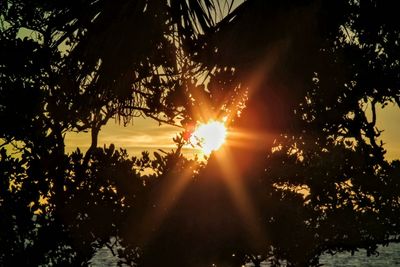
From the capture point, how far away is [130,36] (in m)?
4.83

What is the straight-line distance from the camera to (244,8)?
5.20m

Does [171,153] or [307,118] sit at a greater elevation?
[307,118]

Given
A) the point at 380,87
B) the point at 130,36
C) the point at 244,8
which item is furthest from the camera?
the point at 380,87

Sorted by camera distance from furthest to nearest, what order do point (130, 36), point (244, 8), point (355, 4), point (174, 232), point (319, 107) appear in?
point (355, 4), point (319, 107), point (244, 8), point (130, 36), point (174, 232)

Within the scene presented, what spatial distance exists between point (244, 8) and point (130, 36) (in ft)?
4.34

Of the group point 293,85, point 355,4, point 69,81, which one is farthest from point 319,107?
point 69,81

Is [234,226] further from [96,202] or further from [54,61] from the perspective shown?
[54,61]

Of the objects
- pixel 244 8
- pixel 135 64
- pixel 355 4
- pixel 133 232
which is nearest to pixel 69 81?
pixel 135 64

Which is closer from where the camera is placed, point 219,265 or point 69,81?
point 219,265

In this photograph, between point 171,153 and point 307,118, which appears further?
point 307,118

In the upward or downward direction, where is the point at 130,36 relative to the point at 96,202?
upward

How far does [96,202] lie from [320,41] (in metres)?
3.07

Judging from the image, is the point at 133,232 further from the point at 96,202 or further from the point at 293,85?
the point at 293,85

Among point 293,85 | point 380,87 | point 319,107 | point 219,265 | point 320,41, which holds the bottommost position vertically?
point 219,265
